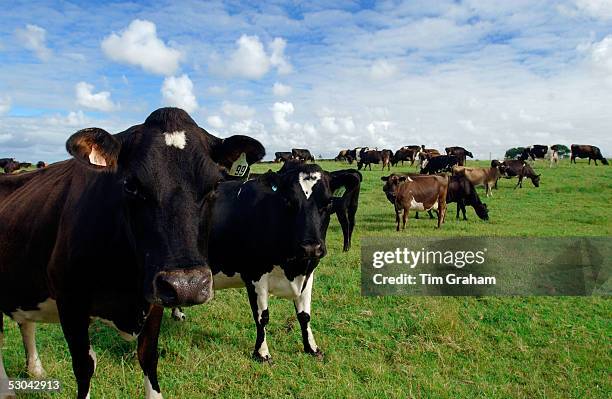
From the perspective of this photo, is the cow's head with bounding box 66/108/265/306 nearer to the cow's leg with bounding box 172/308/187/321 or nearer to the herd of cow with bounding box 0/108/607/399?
the herd of cow with bounding box 0/108/607/399

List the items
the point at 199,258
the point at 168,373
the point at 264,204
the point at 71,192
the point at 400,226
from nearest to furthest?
the point at 199,258, the point at 71,192, the point at 168,373, the point at 264,204, the point at 400,226

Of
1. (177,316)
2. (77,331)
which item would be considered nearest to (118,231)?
(77,331)

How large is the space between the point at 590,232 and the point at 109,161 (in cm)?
1571

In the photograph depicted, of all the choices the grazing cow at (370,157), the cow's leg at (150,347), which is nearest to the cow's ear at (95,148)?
the cow's leg at (150,347)

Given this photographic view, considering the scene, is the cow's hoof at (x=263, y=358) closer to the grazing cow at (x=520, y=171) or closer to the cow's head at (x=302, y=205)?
the cow's head at (x=302, y=205)

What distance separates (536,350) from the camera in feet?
18.5

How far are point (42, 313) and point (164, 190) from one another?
7.29 feet

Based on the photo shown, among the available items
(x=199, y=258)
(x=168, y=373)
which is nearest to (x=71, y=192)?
(x=199, y=258)

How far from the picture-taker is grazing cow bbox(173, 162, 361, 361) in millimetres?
5461

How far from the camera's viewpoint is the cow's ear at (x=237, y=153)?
9.64 feet

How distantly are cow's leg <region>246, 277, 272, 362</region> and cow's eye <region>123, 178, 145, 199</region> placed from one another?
→ 11.2 feet

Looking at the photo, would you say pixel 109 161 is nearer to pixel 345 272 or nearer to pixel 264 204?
pixel 264 204

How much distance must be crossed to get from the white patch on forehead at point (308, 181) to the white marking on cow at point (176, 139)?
3080 millimetres

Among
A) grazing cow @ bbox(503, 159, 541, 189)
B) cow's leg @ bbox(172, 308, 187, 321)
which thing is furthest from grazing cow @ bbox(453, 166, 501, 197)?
cow's leg @ bbox(172, 308, 187, 321)
